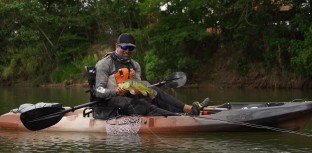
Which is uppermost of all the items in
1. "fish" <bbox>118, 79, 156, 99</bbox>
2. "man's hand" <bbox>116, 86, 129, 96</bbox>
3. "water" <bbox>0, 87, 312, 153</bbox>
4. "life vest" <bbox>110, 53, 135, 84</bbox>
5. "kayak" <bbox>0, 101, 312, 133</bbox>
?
"life vest" <bbox>110, 53, 135, 84</bbox>

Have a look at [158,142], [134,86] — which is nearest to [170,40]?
[134,86]

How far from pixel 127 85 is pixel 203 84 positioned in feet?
64.6

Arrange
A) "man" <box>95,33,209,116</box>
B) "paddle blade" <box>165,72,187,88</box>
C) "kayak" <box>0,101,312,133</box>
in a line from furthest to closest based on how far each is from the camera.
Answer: "paddle blade" <box>165,72,187,88</box> → "man" <box>95,33,209,116</box> → "kayak" <box>0,101,312,133</box>

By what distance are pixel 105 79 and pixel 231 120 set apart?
2248 millimetres

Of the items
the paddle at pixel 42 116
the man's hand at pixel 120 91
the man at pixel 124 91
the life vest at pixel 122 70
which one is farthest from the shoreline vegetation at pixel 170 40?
the paddle at pixel 42 116

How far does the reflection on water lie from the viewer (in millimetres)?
8781

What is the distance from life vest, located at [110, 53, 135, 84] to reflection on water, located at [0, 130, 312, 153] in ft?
3.35

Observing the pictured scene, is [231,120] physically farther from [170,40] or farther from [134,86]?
[170,40]

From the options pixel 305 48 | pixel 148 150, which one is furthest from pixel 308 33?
pixel 148 150

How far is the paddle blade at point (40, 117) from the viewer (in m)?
10.4

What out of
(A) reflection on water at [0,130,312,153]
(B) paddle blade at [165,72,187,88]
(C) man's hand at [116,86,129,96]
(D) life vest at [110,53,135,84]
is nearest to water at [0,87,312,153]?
(A) reflection on water at [0,130,312,153]

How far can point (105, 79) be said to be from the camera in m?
10.4

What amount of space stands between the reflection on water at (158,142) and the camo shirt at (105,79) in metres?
0.74

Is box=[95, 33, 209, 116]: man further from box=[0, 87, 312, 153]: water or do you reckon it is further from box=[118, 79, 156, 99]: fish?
box=[0, 87, 312, 153]: water
